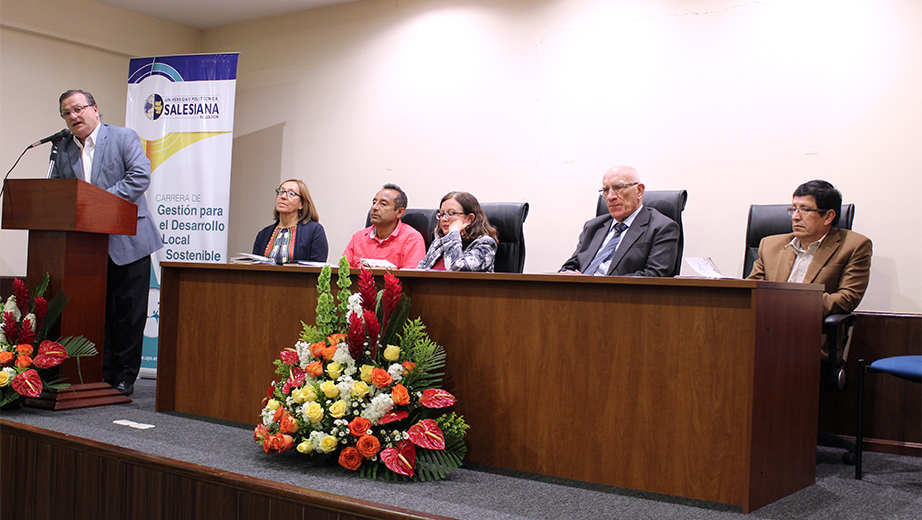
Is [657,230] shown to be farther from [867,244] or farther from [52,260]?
[52,260]

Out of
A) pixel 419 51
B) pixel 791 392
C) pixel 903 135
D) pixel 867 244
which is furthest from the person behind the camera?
pixel 419 51

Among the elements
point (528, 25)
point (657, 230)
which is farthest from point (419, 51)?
point (657, 230)

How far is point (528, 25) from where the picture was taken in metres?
4.39

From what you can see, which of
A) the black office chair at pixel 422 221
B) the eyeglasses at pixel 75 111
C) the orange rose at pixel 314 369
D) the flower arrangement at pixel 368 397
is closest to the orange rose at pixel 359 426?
the flower arrangement at pixel 368 397

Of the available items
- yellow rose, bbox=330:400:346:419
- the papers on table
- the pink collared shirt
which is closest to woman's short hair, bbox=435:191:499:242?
the pink collared shirt

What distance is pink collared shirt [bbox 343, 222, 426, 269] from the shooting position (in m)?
3.59

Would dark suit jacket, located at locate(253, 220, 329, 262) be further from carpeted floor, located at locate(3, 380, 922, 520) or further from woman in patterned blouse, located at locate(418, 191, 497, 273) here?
carpeted floor, located at locate(3, 380, 922, 520)

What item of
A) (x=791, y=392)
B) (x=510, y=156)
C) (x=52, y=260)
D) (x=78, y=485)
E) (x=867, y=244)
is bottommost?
(x=78, y=485)

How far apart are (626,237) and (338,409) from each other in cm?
154

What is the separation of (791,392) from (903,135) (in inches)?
76.4

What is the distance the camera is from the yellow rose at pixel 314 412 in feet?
6.83

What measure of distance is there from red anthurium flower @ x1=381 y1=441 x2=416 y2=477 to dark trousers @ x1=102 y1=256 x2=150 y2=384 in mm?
1959

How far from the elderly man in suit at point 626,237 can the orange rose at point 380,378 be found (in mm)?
1133

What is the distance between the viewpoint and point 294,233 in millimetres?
4031
